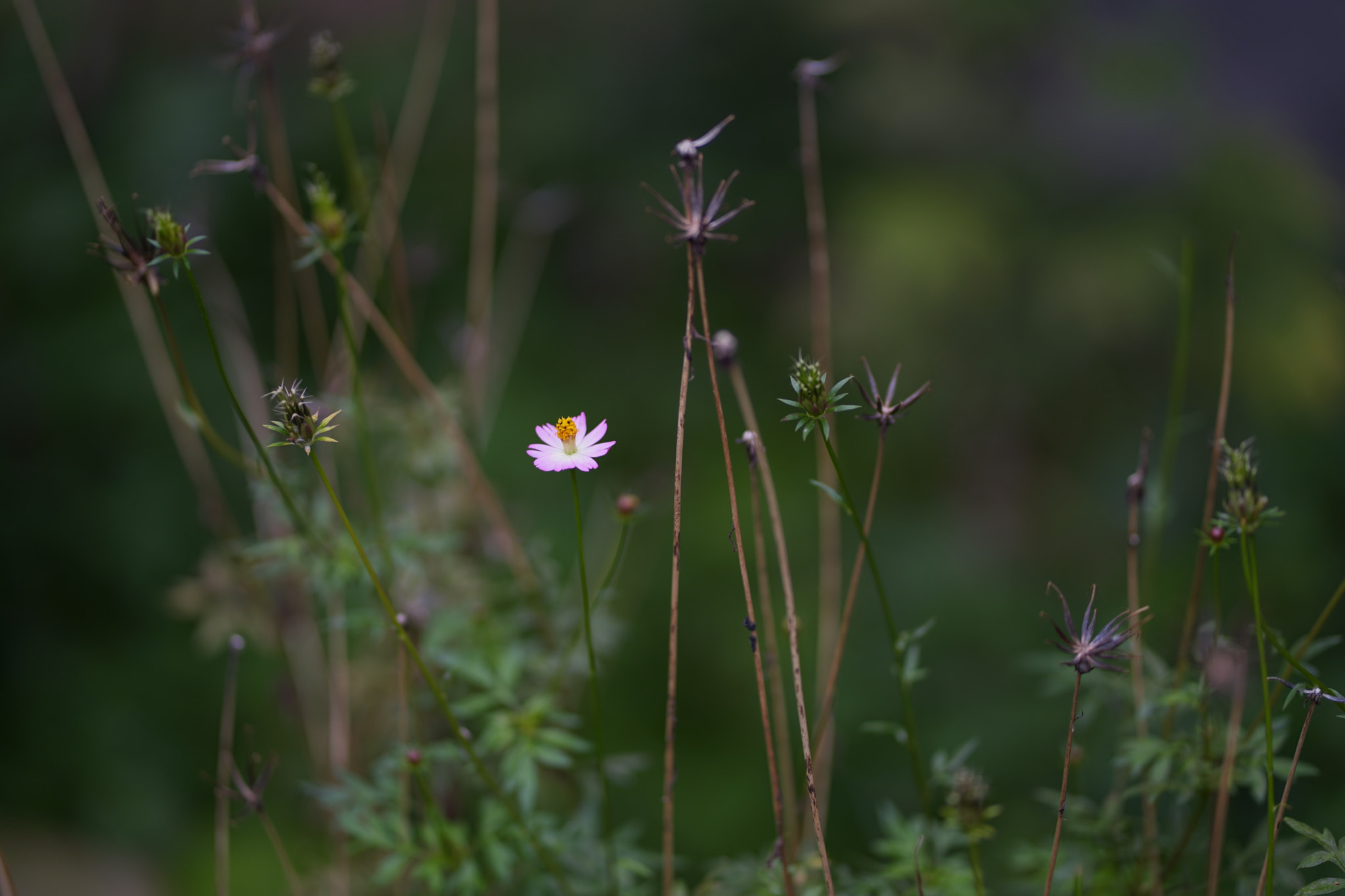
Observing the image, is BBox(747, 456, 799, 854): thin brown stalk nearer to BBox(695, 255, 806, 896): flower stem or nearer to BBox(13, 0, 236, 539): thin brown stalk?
BBox(695, 255, 806, 896): flower stem

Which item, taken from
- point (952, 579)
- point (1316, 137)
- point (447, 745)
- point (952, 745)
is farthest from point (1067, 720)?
point (1316, 137)

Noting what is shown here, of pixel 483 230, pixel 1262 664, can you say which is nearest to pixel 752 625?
pixel 1262 664

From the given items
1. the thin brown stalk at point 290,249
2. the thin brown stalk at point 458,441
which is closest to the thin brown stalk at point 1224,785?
the thin brown stalk at point 458,441

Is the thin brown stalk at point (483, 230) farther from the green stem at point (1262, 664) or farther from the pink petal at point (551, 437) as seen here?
the green stem at point (1262, 664)

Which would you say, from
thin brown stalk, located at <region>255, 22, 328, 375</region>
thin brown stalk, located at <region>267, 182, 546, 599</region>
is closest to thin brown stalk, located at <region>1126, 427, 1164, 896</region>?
thin brown stalk, located at <region>267, 182, 546, 599</region>

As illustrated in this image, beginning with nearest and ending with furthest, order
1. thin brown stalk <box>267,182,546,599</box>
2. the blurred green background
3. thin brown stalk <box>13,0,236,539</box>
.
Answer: thin brown stalk <box>267,182,546,599</box> → thin brown stalk <box>13,0,236,539</box> → the blurred green background
